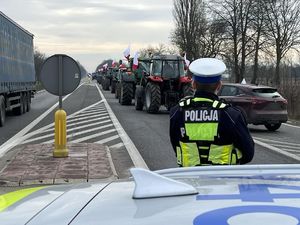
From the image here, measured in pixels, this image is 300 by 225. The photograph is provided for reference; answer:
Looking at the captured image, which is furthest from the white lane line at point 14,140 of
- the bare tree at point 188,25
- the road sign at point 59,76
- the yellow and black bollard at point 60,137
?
the bare tree at point 188,25

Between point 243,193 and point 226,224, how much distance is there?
1.01 ft

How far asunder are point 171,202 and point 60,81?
9.20 metres

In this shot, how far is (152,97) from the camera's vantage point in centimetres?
2345

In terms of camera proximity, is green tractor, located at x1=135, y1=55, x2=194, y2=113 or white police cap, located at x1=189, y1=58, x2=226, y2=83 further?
green tractor, located at x1=135, y1=55, x2=194, y2=113

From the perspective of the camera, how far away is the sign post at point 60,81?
1071 centimetres

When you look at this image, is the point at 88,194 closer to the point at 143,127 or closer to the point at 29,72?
the point at 143,127

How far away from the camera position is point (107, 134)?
1595cm

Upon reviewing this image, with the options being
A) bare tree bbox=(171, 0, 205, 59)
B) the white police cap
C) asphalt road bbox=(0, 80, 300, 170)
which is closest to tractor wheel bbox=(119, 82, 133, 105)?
asphalt road bbox=(0, 80, 300, 170)

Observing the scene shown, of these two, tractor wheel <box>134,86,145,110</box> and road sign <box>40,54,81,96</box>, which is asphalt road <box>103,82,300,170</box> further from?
road sign <box>40,54,81,96</box>

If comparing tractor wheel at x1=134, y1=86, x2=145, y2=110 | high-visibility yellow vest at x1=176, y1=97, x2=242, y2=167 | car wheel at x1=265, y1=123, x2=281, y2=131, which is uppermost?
high-visibility yellow vest at x1=176, y1=97, x2=242, y2=167

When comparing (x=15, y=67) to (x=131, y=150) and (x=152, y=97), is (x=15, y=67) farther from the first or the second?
(x=131, y=150)

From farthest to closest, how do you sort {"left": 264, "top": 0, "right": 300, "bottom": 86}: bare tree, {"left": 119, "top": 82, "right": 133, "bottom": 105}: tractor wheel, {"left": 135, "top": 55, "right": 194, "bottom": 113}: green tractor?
{"left": 264, "top": 0, "right": 300, "bottom": 86}: bare tree < {"left": 119, "top": 82, "right": 133, "bottom": 105}: tractor wheel < {"left": 135, "top": 55, "right": 194, "bottom": 113}: green tractor

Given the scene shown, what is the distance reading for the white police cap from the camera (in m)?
3.69

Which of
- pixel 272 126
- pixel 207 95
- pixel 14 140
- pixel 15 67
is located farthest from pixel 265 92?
pixel 207 95
